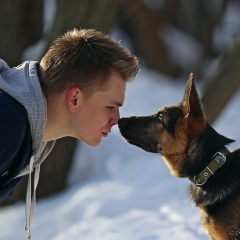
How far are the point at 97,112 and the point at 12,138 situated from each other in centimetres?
60

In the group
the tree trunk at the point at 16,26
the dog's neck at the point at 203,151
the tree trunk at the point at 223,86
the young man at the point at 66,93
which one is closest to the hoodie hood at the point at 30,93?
the young man at the point at 66,93

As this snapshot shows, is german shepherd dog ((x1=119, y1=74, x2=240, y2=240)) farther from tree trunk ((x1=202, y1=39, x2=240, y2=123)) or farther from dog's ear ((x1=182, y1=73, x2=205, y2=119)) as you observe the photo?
tree trunk ((x1=202, y1=39, x2=240, y2=123))

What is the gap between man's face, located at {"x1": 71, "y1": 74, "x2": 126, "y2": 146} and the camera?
13.2 feet

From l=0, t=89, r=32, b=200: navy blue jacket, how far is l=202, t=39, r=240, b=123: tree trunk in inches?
188

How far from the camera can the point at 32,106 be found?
151 inches

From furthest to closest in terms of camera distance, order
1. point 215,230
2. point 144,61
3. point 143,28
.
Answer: point 144,61, point 143,28, point 215,230

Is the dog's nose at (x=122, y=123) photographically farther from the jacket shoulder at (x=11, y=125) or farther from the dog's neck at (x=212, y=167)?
the jacket shoulder at (x=11, y=125)

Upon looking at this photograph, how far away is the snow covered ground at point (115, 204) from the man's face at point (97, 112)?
207cm

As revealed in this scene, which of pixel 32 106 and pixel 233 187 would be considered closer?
pixel 32 106

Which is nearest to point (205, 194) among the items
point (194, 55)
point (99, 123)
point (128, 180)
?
point (99, 123)

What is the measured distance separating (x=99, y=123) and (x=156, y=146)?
3.57 ft

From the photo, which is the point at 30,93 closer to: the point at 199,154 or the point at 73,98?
the point at 73,98

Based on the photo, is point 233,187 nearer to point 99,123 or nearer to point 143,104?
point 99,123

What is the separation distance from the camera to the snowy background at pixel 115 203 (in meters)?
6.38
